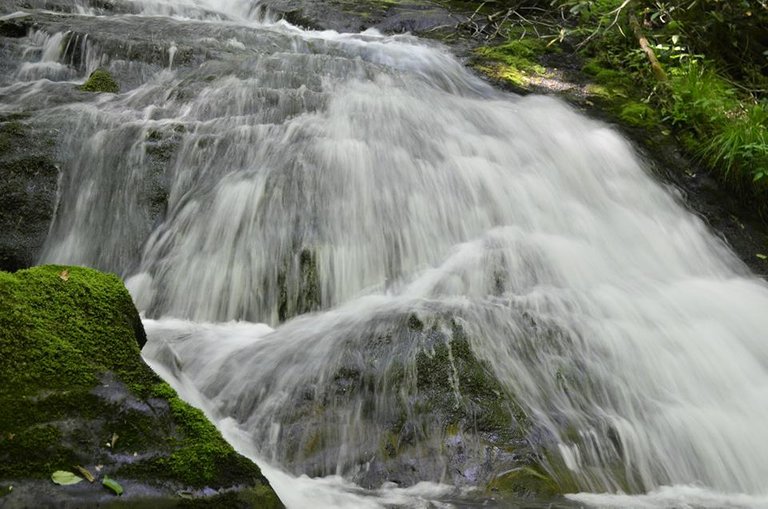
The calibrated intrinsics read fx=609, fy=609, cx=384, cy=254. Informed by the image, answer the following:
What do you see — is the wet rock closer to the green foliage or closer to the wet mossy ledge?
the wet mossy ledge

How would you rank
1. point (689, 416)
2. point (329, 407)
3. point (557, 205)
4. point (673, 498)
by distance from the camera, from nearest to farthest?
point (673, 498), point (329, 407), point (689, 416), point (557, 205)

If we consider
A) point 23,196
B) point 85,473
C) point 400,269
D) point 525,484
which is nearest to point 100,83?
point 23,196

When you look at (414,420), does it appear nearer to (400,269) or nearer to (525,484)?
(525,484)

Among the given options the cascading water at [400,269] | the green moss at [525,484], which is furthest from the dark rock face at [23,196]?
the green moss at [525,484]

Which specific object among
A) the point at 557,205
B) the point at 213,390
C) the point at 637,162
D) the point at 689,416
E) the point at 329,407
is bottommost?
the point at 213,390

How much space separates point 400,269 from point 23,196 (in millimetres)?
2997

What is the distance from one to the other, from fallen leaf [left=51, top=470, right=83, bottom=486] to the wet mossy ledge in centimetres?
2

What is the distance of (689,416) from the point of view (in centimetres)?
336

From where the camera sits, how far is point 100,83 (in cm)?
653

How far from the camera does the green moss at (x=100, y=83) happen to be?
6.45 metres

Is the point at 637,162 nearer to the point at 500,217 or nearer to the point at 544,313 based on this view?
the point at 500,217

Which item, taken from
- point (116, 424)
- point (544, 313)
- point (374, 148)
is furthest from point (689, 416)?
point (374, 148)

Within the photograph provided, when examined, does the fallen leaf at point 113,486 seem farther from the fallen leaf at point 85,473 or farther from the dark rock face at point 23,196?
A: the dark rock face at point 23,196

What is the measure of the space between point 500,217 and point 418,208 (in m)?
0.74
